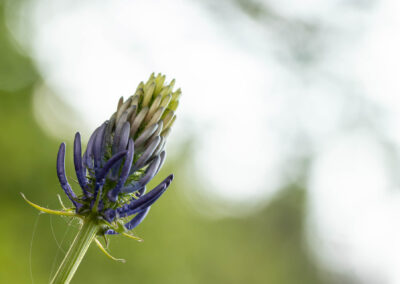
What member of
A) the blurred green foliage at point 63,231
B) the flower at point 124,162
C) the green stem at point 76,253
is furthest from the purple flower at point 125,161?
the blurred green foliage at point 63,231

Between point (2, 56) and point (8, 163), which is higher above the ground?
point (2, 56)

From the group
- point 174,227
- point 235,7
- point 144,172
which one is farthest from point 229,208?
point 144,172

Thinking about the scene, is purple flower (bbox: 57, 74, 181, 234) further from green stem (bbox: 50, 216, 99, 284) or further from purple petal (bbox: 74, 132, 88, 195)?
green stem (bbox: 50, 216, 99, 284)

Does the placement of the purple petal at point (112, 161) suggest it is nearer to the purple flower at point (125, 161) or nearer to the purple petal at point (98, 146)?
the purple flower at point (125, 161)

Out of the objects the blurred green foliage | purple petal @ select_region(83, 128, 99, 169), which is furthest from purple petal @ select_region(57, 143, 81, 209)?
the blurred green foliage

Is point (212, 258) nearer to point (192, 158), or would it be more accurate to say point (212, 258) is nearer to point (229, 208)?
point (229, 208)

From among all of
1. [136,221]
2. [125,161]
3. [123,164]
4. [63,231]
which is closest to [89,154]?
[123,164]

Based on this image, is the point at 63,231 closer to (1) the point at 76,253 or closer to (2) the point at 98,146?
(2) the point at 98,146

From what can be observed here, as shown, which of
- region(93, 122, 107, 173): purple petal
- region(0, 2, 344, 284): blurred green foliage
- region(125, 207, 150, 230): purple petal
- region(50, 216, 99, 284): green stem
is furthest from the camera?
region(0, 2, 344, 284): blurred green foliage
